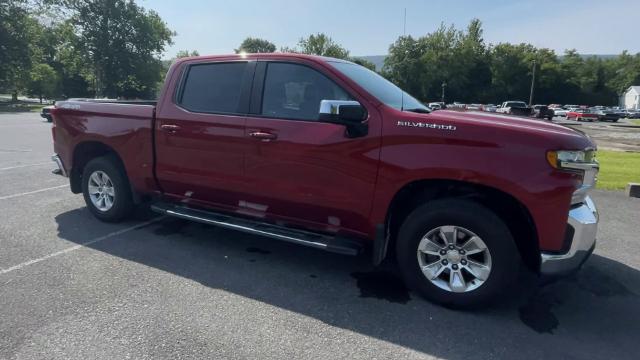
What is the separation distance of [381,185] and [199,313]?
69.7 inches

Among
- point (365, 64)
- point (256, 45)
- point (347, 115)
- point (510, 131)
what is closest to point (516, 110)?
point (365, 64)

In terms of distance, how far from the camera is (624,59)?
103 m

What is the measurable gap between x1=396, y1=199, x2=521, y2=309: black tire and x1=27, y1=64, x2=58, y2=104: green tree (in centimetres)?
5575

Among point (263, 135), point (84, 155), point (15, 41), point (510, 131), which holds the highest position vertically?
point (15, 41)

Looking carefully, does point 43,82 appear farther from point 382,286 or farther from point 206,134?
point 382,286

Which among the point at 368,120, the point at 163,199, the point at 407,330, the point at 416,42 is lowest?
the point at 407,330

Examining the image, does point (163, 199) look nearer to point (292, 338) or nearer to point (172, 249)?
point (172, 249)

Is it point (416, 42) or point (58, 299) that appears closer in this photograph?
point (58, 299)

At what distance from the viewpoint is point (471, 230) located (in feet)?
10.9

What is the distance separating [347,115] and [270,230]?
1.38m

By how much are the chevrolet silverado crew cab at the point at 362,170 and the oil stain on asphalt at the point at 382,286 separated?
0.55 feet

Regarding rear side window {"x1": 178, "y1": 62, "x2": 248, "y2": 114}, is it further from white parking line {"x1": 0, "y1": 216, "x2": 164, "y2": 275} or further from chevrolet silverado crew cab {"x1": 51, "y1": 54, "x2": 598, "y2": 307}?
white parking line {"x1": 0, "y1": 216, "x2": 164, "y2": 275}


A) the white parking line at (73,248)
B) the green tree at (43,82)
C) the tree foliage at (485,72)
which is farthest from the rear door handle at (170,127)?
the tree foliage at (485,72)

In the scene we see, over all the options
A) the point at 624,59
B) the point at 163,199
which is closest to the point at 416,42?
the point at 624,59
